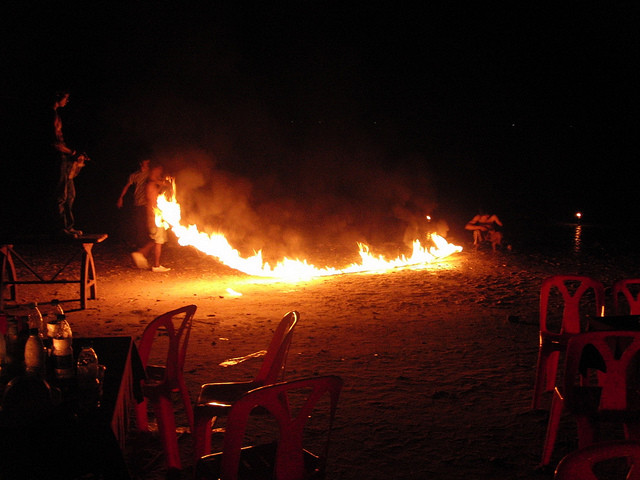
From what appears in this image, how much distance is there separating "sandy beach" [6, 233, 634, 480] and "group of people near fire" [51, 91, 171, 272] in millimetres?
552

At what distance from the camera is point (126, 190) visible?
1183cm

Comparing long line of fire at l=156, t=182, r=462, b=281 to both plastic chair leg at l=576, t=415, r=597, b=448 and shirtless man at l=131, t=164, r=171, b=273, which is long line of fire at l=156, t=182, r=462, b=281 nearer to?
shirtless man at l=131, t=164, r=171, b=273

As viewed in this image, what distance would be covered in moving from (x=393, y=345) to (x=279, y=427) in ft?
13.4

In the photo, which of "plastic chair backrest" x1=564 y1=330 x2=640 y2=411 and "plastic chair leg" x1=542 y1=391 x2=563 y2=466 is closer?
"plastic chair backrest" x1=564 y1=330 x2=640 y2=411

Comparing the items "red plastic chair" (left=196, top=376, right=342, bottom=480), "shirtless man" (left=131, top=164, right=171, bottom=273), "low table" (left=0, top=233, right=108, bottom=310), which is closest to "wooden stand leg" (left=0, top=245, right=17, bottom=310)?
"low table" (left=0, top=233, right=108, bottom=310)

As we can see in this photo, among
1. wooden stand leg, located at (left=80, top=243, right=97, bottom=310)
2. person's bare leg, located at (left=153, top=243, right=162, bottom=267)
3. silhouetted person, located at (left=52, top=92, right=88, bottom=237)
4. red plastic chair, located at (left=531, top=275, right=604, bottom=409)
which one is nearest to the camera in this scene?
red plastic chair, located at (left=531, top=275, right=604, bottom=409)

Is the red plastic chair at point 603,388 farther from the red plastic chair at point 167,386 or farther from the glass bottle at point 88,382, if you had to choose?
the glass bottle at point 88,382

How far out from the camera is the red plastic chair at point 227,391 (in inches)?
A: 130

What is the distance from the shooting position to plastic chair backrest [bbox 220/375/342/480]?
2.46 m

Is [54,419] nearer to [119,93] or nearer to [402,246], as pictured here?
[402,246]

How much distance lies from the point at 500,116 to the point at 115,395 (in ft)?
124

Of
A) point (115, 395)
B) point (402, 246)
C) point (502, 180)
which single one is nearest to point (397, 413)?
point (115, 395)

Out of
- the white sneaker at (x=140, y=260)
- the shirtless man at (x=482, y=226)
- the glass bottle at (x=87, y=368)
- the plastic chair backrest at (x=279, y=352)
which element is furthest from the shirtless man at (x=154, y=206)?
the shirtless man at (x=482, y=226)

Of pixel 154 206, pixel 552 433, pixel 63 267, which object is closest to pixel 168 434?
pixel 552 433
